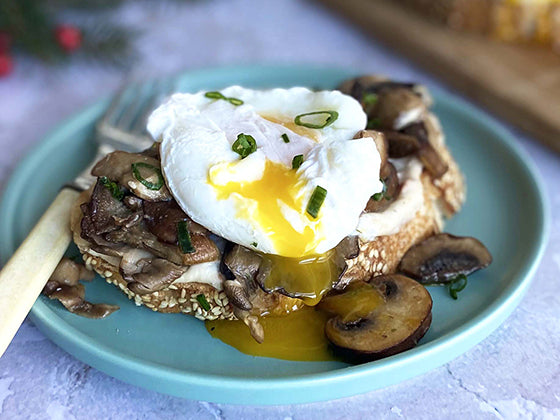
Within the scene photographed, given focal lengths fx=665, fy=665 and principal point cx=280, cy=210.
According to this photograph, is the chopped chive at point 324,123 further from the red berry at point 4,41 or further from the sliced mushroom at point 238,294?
the red berry at point 4,41

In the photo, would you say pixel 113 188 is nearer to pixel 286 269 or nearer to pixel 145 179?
pixel 145 179

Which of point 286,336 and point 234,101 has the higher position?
point 234,101

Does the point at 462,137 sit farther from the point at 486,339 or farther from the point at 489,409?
the point at 489,409

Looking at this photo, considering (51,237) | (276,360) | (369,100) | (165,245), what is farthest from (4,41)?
(276,360)

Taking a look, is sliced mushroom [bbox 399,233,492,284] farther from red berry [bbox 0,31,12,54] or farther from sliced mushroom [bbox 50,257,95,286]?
red berry [bbox 0,31,12,54]

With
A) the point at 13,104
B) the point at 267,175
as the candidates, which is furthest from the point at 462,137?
the point at 13,104

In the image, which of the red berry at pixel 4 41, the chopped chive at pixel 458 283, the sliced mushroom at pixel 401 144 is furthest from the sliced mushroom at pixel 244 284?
the red berry at pixel 4 41
